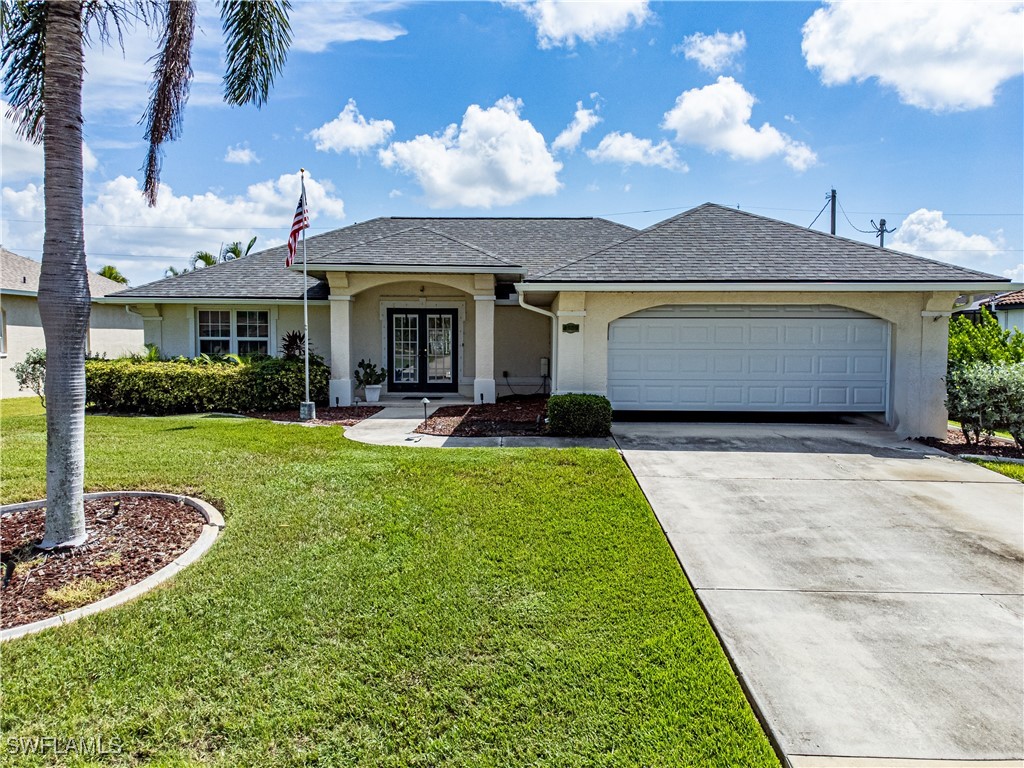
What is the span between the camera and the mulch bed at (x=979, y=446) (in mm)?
9148

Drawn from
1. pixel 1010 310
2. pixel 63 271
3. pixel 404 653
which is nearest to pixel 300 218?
pixel 63 271

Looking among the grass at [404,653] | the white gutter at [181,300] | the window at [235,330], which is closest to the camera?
the grass at [404,653]

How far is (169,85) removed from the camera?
19.0 ft

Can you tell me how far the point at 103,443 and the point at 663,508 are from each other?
900 centimetres

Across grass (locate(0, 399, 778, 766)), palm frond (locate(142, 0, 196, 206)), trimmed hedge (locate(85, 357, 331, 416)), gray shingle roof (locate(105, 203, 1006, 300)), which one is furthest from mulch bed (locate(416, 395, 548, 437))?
palm frond (locate(142, 0, 196, 206))

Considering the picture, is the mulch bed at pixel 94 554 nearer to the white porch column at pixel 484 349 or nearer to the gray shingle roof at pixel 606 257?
the gray shingle roof at pixel 606 257

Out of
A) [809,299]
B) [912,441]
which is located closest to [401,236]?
[809,299]

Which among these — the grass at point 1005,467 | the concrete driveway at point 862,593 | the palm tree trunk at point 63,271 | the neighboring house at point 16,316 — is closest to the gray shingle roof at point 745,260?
the grass at point 1005,467

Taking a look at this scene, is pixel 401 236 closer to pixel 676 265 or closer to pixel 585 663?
pixel 676 265

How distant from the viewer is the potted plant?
1418 cm

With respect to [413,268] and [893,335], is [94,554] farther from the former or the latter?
[893,335]

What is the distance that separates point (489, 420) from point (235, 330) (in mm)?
8848

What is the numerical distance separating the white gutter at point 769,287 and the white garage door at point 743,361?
1.10 meters

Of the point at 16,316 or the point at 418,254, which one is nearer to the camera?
the point at 418,254
